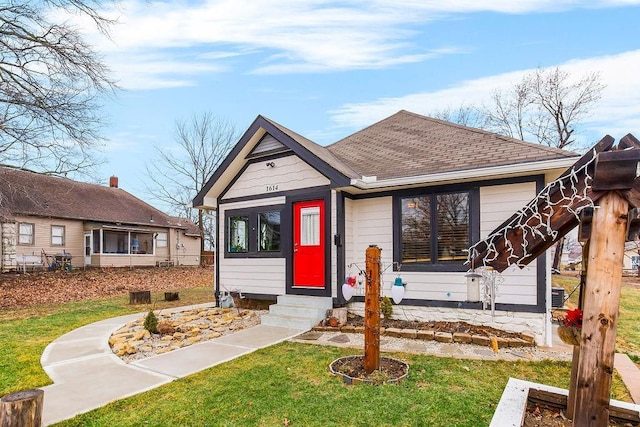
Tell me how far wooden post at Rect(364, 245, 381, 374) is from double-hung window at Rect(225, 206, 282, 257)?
4.14 m

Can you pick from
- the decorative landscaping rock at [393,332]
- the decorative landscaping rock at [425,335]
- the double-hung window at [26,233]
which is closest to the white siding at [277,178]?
the decorative landscaping rock at [393,332]

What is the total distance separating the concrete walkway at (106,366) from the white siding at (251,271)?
164cm

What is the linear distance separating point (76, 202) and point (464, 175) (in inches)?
876

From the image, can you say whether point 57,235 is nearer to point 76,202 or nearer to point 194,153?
point 76,202

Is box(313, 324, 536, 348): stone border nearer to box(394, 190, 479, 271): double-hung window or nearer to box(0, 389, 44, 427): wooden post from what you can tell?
box(394, 190, 479, 271): double-hung window

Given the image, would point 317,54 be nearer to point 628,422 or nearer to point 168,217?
point 628,422

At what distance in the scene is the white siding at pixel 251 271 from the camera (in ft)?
26.8

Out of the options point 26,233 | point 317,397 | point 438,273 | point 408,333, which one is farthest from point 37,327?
point 26,233

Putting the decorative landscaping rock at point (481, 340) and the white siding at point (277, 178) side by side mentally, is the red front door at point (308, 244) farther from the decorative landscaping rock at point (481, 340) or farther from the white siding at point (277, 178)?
the decorative landscaping rock at point (481, 340)

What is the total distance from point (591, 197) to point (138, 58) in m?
13.0

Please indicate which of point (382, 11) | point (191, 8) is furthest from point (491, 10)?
point (191, 8)

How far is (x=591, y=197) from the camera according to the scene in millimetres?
2174

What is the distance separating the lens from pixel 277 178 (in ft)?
27.2

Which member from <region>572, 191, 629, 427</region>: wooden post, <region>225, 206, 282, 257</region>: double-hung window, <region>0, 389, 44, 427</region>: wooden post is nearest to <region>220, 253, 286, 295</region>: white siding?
<region>225, 206, 282, 257</region>: double-hung window
